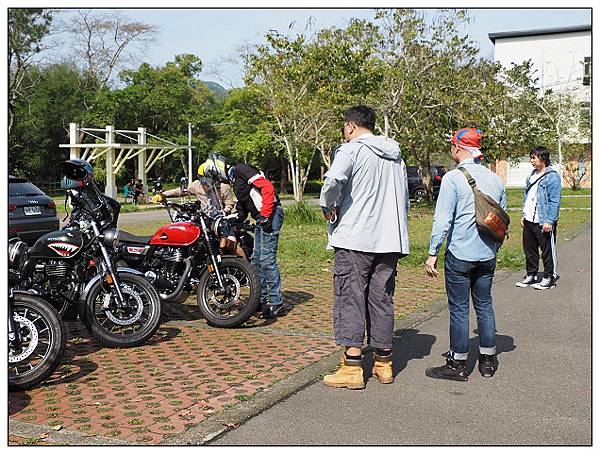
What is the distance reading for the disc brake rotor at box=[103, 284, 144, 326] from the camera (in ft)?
22.6

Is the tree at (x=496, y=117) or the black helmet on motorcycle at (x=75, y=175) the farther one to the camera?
the tree at (x=496, y=117)

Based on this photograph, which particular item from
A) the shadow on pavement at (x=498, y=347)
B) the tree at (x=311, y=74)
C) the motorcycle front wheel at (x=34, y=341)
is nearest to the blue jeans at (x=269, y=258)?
the shadow on pavement at (x=498, y=347)

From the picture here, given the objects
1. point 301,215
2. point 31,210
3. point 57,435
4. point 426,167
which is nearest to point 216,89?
point 426,167

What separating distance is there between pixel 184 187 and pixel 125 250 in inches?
50.3

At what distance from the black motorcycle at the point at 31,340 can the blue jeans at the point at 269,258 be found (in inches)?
113

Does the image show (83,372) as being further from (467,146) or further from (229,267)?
(467,146)

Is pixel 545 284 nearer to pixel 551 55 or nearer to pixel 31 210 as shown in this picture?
pixel 31 210

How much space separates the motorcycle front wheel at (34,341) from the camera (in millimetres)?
5574

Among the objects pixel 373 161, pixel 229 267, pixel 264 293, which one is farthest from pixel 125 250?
pixel 373 161

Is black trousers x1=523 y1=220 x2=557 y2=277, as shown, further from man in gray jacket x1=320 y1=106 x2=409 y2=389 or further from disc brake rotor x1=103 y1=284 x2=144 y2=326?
disc brake rotor x1=103 y1=284 x2=144 y2=326

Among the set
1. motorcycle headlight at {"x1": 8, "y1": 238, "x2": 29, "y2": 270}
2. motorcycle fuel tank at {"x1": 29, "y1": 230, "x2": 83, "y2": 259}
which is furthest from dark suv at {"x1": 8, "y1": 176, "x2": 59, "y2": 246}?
motorcycle headlight at {"x1": 8, "y1": 238, "x2": 29, "y2": 270}

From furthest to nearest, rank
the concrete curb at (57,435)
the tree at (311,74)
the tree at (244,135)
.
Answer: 1. the tree at (244,135)
2. the tree at (311,74)
3. the concrete curb at (57,435)

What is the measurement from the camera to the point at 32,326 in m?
5.65

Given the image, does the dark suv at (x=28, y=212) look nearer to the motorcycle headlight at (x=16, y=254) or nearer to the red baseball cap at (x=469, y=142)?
the motorcycle headlight at (x=16, y=254)
